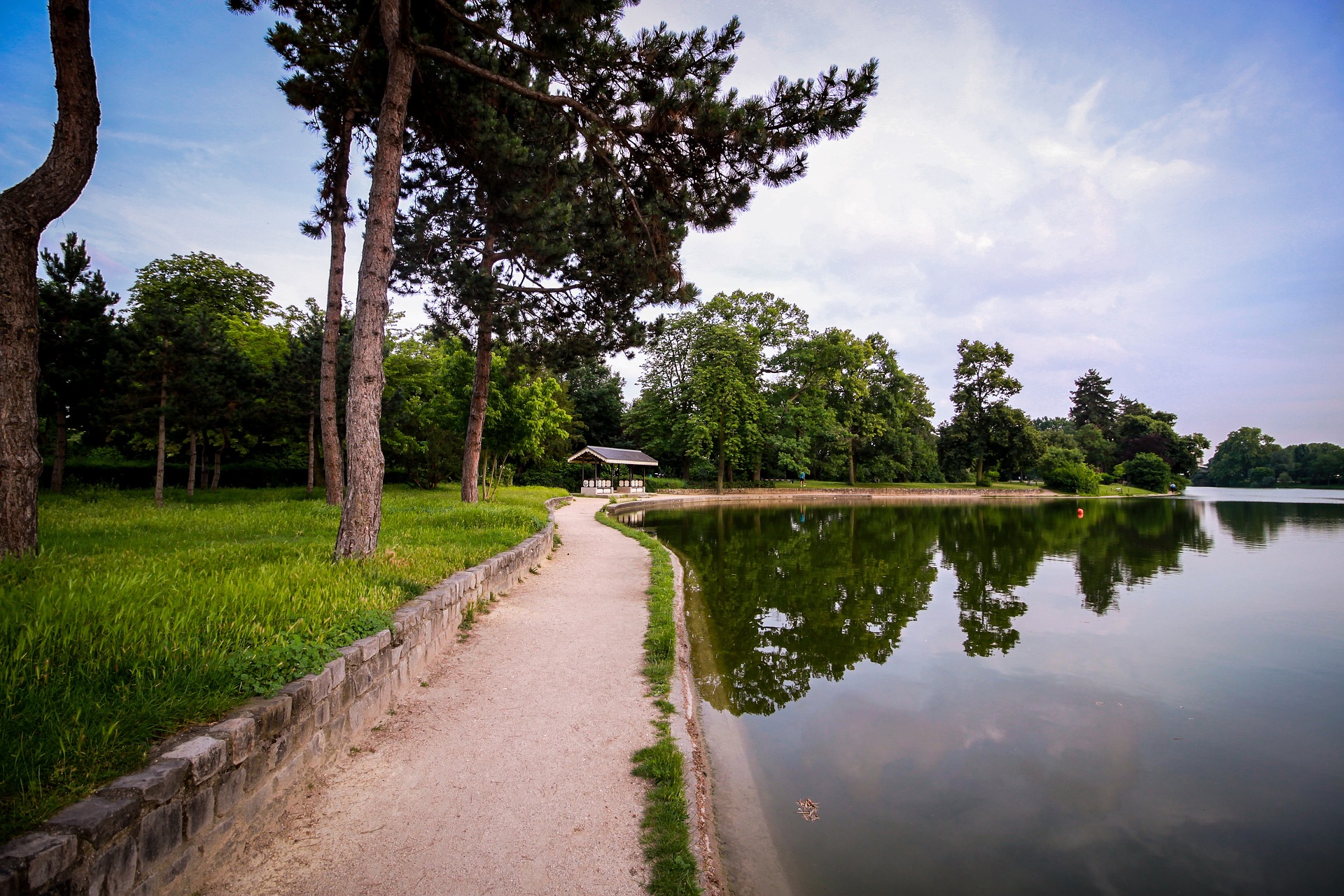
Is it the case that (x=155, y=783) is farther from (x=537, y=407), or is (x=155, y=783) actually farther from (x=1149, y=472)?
(x=1149, y=472)

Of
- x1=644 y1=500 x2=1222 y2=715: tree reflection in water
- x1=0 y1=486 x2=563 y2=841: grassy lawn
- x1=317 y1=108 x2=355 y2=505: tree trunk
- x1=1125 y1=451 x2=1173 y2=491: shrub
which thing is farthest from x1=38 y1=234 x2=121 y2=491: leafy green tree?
x1=1125 y1=451 x2=1173 y2=491: shrub

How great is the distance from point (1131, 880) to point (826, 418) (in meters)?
38.7

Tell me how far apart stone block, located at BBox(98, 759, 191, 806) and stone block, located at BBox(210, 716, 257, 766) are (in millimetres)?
232

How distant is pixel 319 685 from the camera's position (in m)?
3.23

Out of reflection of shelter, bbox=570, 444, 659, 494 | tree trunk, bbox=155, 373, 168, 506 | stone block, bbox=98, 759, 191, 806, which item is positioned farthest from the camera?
reflection of shelter, bbox=570, 444, 659, 494

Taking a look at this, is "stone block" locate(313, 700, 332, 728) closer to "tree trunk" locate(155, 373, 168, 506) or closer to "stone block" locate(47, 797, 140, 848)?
"stone block" locate(47, 797, 140, 848)

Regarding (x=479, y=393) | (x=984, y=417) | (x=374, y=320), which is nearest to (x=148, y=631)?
(x=374, y=320)

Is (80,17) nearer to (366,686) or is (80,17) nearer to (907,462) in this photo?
(366,686)

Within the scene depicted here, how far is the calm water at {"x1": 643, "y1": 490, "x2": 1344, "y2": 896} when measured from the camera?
3.37 metres

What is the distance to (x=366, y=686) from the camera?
3838 mm

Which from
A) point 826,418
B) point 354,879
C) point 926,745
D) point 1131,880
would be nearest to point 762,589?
point 926,745

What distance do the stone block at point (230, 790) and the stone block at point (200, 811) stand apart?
0.11 ft

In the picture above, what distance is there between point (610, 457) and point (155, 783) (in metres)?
31.2

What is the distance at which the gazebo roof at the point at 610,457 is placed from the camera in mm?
33156
